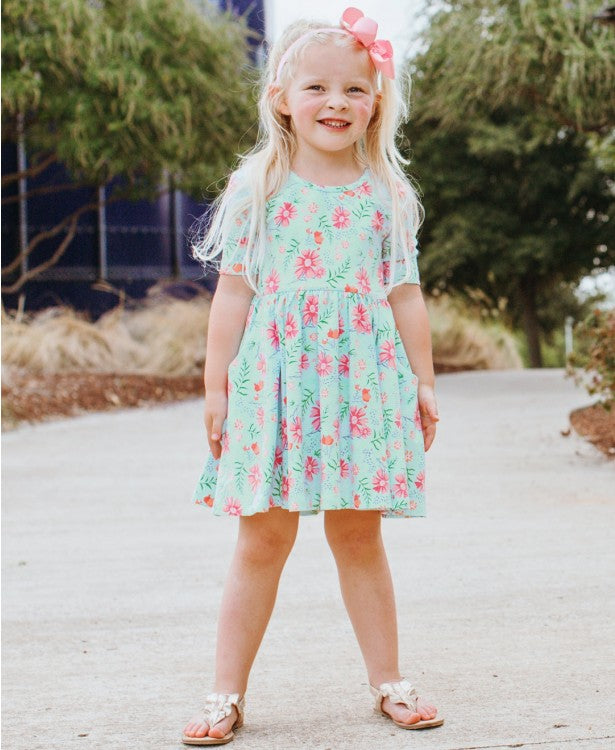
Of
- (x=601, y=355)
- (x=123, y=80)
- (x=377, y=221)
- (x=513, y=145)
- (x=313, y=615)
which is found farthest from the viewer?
(x=513, y=145)

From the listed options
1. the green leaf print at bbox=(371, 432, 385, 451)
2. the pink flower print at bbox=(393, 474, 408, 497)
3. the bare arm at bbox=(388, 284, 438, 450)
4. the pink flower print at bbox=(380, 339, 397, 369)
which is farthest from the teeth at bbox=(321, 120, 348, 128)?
the pink flower print at bbox=(393, 474, 408, 497)

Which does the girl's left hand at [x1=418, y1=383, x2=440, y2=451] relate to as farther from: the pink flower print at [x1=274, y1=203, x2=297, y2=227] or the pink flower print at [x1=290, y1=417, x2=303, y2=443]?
the pink flower print at [x1=274, y1=203, x2=297, y2=227]

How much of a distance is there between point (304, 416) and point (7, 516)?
3520 mm

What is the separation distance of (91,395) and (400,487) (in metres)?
9.11

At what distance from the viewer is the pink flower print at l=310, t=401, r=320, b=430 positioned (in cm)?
286

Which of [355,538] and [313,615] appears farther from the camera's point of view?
[313,615]

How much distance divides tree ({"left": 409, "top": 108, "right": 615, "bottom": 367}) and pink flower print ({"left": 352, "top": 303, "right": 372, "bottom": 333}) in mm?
14301

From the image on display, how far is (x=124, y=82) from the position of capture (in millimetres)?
11664

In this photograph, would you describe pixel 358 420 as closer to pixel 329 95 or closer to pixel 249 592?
pixel 249 592

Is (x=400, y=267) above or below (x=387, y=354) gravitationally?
above

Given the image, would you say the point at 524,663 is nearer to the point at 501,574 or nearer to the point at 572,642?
the point at 572,642

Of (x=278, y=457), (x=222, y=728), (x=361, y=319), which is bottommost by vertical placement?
(x=222, y=728)

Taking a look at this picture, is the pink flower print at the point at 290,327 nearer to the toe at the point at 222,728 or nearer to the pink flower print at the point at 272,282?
the pink flower print at the point at 272,282

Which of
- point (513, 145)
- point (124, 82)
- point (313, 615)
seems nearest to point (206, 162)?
point (124, 82)
